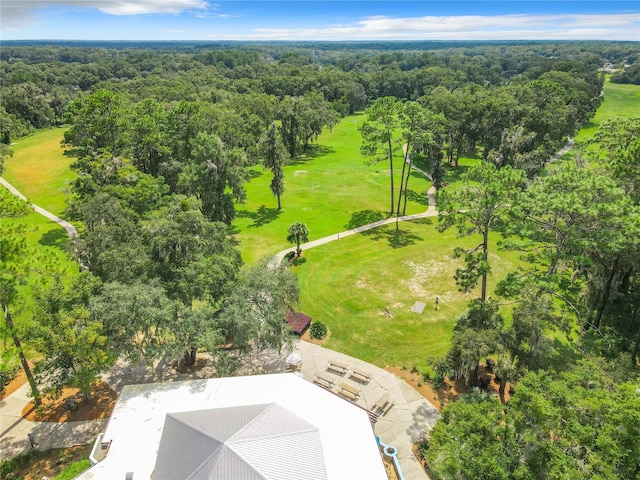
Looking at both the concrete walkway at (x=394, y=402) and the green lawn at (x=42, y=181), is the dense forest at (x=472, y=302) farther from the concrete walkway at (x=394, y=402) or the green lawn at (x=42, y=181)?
the green lawn at (x=42, y=181)

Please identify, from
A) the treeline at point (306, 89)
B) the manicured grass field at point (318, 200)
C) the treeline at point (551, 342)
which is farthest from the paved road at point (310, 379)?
the treeline at point (306, 89)

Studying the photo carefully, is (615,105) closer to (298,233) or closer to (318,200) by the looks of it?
(318,200)

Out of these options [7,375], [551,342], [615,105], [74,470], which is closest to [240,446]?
[74,470]

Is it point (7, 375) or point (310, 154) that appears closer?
point (7, 375)

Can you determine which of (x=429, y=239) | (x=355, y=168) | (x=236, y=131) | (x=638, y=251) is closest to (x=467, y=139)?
(x=355, y=168)

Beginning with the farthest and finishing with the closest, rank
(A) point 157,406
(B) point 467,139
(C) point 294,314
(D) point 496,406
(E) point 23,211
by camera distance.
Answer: (B) point 467,139 → (C) point 294,314 → (A) point 157,406 → (E) point 23,211 → (D) point 496,406

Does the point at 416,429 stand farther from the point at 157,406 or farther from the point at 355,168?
the point at 355,168
